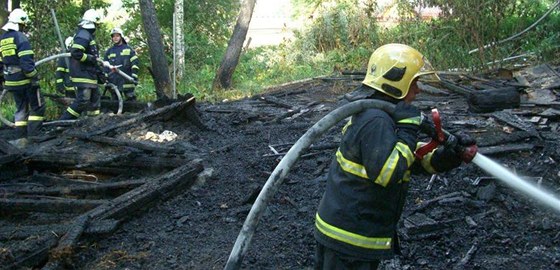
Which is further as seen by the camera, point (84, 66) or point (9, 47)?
point (84, 66)

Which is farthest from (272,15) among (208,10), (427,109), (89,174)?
(89,174)

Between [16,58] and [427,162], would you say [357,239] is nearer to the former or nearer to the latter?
[427,162]

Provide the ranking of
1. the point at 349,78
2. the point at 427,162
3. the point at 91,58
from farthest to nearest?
the point at 349,78
the point at 91,58
the point at 427,162

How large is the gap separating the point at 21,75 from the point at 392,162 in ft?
26.8

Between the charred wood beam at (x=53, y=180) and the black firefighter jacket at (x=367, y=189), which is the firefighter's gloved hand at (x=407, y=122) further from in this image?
the charred wood beam at (x=53, y=180)

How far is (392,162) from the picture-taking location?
2.73 meters

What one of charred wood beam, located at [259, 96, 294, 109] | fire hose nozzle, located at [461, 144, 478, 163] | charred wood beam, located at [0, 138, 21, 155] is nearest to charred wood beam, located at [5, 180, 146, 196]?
charred wood beam, located at [0, 138, 21, 155]

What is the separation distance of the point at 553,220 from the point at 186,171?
4054 mm

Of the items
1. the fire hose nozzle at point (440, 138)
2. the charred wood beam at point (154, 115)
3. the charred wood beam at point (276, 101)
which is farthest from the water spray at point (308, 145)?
the charred wood beam at point (276, 101)

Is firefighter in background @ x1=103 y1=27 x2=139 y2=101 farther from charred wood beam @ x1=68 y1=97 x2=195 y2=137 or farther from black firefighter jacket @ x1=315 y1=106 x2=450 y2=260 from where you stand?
black firefighter jacket @ x1=315 y1=106 x2=450 y2=260

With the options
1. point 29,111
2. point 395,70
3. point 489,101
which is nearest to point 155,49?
→ point 29,111

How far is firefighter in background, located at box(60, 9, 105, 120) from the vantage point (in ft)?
31.3

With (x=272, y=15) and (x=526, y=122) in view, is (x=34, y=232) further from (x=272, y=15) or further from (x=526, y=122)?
(x=272, y=15)

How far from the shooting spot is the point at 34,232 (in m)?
4.91
